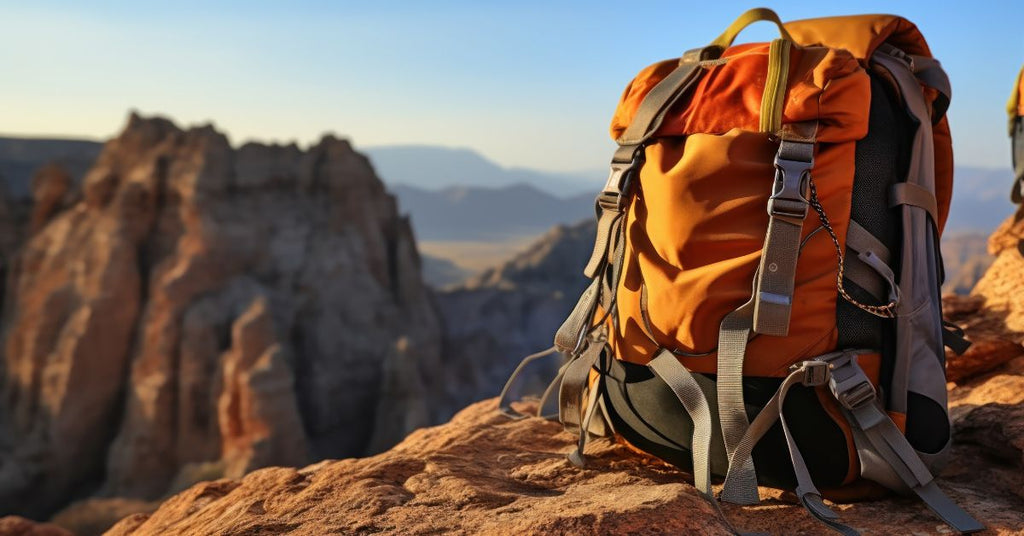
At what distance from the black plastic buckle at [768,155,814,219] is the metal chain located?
3cm

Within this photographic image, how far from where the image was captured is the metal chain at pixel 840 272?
6.37 ft

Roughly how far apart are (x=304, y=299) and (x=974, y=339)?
17.1 m

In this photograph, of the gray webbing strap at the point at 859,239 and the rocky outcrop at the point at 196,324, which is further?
the rocky outcrop at the point at 196,324

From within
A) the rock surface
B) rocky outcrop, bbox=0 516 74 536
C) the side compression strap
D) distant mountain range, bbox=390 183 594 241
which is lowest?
distant mountain range, bbox=390 183 594 241

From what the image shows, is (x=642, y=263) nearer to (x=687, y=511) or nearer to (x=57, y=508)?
(x=687, y=511)

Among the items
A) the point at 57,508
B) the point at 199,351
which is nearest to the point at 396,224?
the point at 199,351

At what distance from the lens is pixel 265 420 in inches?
595

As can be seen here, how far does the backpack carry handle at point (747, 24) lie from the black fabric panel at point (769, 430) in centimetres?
100

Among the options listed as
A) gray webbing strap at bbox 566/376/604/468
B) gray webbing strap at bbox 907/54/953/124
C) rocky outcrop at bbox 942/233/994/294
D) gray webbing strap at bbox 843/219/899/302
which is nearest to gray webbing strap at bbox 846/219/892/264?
gray webbing strap at bbox 843/219/899/302

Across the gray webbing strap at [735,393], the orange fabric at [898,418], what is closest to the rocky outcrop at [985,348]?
the orange fabric at [898,418]

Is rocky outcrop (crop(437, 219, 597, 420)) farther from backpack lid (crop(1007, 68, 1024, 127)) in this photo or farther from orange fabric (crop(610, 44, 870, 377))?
orange fabric (crop(610, 44, 870, 377))

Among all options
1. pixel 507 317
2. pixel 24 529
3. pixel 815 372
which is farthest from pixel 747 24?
pixel 507 317

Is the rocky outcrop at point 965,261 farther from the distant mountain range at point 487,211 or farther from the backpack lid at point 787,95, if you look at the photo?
the distant mountain range at point 487,211

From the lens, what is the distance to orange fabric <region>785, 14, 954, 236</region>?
211 centimetres
